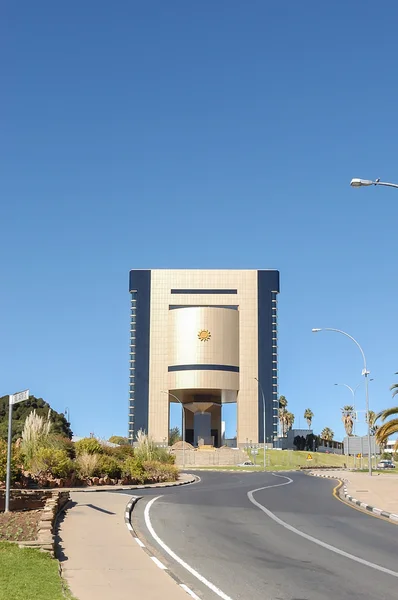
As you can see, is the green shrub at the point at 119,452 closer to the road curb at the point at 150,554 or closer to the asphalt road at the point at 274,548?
the asphalt road at the point at 274,548

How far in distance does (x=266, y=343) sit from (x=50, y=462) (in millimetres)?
126837

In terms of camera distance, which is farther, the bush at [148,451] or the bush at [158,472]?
the bush at [148,451]

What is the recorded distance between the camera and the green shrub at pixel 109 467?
3884 cm

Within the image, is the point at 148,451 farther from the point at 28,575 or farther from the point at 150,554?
the point at 28,575

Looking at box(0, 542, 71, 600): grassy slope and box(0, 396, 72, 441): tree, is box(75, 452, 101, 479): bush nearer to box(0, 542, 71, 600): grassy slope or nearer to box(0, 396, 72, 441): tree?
box(0, 542, 71, 600): grassy slope

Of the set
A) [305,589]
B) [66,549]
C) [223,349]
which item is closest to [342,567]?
[305,589]

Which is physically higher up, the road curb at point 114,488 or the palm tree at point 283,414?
the palm tree at point 283,414

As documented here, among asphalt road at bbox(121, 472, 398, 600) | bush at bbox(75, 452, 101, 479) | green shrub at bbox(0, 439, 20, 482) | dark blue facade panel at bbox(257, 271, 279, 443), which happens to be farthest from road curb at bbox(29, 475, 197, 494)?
dark blue facade panel at bbox(257, 271, 279, 443)

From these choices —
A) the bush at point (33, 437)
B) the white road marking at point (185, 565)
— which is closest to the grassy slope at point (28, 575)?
the white road marking at point (185, 565)

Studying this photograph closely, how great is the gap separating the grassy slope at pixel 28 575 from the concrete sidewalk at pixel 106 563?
33 centimetres

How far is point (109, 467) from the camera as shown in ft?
129

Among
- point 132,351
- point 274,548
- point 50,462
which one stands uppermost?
point 132,351

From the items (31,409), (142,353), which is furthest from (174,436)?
(31,409)

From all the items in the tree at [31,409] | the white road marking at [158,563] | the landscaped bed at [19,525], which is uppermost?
the tree at [31,409]
